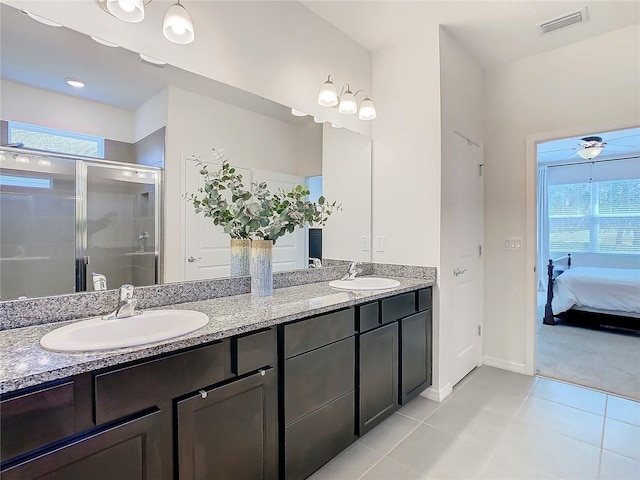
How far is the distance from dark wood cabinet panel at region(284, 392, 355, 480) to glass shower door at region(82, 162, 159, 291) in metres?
0.98

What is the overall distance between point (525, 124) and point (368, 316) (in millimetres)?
2423

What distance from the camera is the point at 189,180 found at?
181 centimetres

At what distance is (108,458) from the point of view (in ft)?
3.27

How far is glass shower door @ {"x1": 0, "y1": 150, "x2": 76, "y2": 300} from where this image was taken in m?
1.27

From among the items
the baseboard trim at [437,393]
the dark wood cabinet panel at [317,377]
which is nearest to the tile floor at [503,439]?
the baseboard trim at [437,393]

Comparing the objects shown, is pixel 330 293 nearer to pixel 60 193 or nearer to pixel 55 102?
pixel 60 193

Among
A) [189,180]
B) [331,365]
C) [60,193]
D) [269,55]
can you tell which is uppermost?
[269,55]

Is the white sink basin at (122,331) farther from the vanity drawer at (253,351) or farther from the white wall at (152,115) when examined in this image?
the white wall at (152,115)

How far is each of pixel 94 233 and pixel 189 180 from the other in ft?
1.70

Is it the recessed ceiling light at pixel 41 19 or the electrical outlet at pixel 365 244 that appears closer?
the recessed ceiling light at pixel 41 19

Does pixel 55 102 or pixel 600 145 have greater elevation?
pixel 600 145

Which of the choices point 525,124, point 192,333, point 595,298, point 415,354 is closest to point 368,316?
point 415,354

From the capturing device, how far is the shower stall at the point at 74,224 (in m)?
1.28

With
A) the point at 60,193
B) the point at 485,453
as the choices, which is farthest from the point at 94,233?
the point at 485,453
